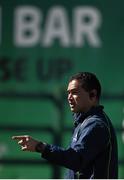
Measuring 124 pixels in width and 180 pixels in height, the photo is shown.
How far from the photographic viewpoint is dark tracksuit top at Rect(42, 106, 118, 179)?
8.34ft

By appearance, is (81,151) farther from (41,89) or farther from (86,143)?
(41,89)

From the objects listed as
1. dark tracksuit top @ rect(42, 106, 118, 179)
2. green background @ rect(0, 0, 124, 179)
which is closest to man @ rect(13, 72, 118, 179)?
dark tracksuit top @ rect(42, 106, 118, 179)

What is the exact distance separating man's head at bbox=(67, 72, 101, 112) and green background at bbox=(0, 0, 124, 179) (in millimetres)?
2041

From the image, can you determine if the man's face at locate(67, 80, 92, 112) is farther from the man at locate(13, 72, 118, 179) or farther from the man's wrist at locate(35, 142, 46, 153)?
the man's wrist at locate(35, 142, 46, 153)

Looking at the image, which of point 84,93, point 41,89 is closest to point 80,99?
point 84,93

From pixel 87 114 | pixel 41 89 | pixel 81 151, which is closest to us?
pixel 81 151

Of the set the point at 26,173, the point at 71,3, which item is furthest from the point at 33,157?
the point at 71,3

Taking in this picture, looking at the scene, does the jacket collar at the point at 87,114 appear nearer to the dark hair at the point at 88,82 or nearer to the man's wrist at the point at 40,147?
the dark hair at the point at 88,82

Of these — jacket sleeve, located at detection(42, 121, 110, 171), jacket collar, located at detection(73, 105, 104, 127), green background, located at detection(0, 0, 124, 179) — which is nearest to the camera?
jacket sleeve, located at detection(42, 121, 110, 171)

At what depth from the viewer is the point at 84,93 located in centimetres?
270

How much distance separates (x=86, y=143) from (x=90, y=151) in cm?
4

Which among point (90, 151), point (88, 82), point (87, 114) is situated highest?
point (88, 82)

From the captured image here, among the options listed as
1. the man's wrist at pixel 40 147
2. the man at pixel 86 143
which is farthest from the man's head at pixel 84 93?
the man's wrist at pixel 40 147

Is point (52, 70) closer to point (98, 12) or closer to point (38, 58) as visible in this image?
point (38, 58)
